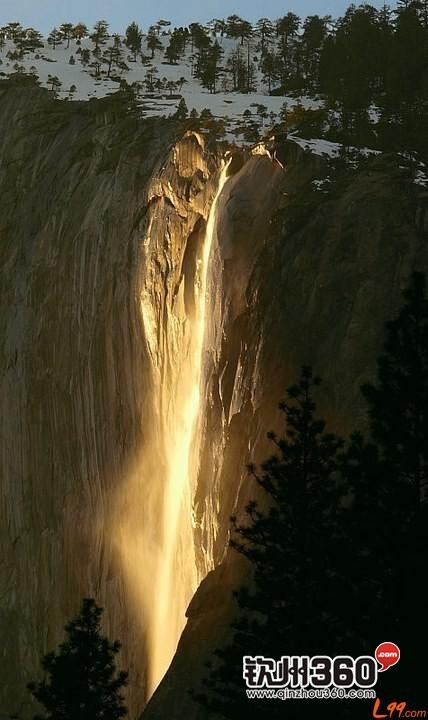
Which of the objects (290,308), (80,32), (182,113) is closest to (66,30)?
(80,32)

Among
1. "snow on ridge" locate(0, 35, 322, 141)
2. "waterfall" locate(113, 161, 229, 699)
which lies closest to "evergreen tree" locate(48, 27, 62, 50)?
"snow on ridge" locate(0, 35, 322, 141)

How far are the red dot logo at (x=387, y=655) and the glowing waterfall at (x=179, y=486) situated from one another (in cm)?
1224

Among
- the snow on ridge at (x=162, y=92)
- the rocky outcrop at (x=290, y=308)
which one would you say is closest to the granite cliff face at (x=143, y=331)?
the rocky outcrop at (x=290, y=308)

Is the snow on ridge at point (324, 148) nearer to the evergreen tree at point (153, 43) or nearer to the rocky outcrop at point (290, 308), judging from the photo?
the rocky outcrop at point (290, 308)

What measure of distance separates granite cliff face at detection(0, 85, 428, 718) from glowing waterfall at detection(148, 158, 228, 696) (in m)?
0.18

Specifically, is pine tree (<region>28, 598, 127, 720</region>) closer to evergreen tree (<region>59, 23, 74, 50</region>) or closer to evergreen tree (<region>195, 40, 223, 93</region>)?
evergreen tree (<region>195, 40, 223, 93</region>)

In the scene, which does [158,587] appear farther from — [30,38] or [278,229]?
[30,38]

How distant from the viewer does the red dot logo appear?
47.2 ft

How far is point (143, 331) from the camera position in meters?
32.8

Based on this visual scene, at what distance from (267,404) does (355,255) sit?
Result: 3.91m

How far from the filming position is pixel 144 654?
99.9ft

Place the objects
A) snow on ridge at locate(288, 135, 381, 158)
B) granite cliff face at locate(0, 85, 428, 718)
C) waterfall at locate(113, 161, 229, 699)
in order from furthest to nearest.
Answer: snow on ridge at locate(288, 135, 381, 158) → waterfall at locate(113, 161, 229, 699) → granite cliff face at locate(0, 85, 428, 718)

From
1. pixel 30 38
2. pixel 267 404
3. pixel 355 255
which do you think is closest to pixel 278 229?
pixel 355 255

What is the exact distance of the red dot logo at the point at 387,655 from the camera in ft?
47.2
